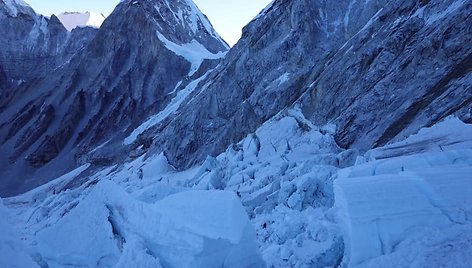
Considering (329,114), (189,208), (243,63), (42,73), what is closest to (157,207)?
(189,208)

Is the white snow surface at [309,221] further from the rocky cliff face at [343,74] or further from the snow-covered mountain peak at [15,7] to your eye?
the snow-covered mountain peak at [15,7]

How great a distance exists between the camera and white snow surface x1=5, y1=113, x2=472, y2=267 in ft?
26.4

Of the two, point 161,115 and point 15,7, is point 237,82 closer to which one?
point 161,115

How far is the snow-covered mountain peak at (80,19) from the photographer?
109 meters

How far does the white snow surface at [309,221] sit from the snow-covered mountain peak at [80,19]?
3988 inches

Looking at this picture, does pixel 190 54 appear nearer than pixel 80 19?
Yes

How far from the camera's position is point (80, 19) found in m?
113

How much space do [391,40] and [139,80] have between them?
4593 cm

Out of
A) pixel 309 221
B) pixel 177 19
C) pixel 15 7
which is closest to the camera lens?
pixel 309 221

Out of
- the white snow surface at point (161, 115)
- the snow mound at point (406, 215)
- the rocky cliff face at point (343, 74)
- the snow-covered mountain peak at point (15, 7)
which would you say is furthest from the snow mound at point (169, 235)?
the snow-covered mountain peak at point (15, 7)

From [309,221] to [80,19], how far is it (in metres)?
114

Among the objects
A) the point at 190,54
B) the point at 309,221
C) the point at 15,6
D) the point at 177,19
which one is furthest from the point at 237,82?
the point at 15,6

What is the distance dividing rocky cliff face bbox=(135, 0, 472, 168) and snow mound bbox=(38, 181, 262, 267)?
457 inches

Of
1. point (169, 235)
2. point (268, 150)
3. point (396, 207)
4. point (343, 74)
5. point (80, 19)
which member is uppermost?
point (80, 19)
